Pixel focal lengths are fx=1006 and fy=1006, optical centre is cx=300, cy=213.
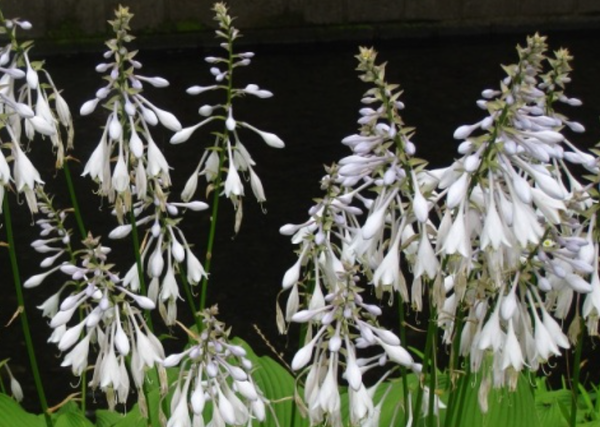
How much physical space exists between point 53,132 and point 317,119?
8925mm

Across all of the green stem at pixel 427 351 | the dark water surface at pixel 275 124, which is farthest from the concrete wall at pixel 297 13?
the green stem at pixel 427 351

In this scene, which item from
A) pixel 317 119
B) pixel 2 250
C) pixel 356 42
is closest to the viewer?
pixel 2 250

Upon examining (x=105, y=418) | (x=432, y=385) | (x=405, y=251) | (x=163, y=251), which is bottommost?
(x=105, y=418)

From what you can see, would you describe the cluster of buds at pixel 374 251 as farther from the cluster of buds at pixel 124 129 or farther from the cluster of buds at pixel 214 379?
the cluster of buds at pixel 124 129

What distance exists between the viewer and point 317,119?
11.3 metres

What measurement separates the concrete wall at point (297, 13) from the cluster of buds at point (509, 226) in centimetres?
1352

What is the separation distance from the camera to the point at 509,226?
1856 mm

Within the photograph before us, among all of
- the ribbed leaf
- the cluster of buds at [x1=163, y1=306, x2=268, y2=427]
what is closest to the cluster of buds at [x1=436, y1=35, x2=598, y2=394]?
the cluster of buds at [x1=163, y1=306, x2=268, y2=427]

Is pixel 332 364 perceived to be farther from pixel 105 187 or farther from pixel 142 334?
pixel 105 187

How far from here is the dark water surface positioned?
6901 mm

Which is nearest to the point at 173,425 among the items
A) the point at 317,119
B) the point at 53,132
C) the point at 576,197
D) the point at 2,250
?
the point at 53,132

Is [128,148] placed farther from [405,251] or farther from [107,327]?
[405,251]

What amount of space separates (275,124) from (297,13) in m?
5.06

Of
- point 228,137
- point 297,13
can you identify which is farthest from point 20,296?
point 297,13
